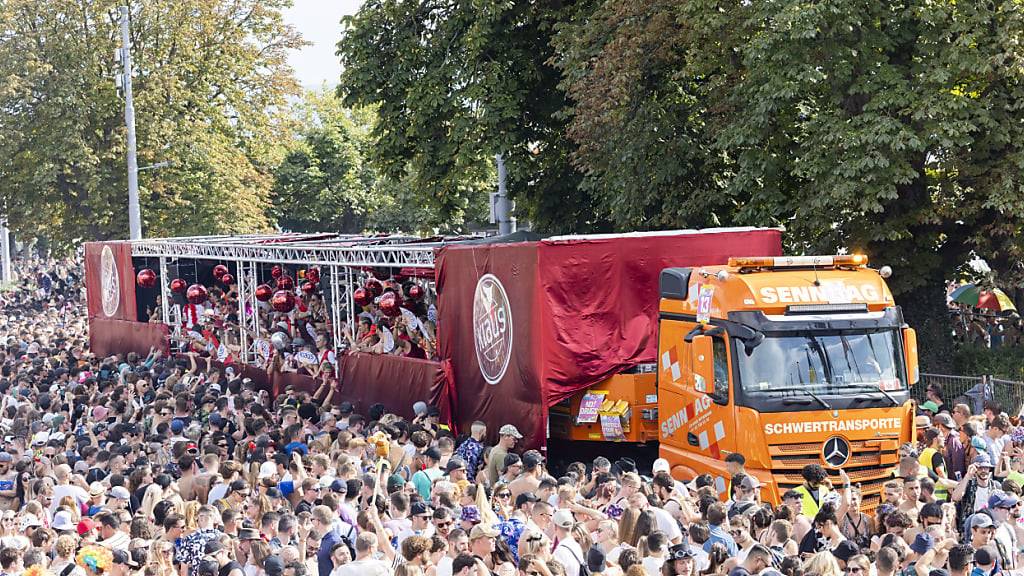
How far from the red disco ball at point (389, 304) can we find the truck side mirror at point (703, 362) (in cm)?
752

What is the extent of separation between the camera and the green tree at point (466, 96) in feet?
90.1

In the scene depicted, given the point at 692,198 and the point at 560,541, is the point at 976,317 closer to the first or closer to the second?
the point at 692,198

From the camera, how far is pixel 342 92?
29.6m

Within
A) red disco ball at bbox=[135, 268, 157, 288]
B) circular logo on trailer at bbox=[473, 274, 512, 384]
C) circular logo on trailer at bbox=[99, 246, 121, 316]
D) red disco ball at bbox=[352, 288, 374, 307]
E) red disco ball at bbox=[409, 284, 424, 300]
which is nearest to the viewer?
circular logo on trailer at bbox=[473, 274, 512, 384]

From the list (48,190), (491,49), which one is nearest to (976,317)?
(491,49)

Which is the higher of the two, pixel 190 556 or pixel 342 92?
pixel 342 92

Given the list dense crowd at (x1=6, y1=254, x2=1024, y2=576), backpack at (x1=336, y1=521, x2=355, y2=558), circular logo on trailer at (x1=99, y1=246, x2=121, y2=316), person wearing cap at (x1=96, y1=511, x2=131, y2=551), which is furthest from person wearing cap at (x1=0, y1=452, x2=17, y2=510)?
circular logo on trailer at (x1=99, y1=246, x2=121, y2=316)

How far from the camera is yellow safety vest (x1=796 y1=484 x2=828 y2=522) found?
1169 centimetres

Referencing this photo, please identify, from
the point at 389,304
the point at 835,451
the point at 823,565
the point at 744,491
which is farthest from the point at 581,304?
the point at 823,565

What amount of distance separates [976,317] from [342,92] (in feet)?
47.9

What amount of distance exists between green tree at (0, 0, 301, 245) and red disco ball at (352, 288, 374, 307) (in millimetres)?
24031

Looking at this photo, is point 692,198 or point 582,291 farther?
point 692,198

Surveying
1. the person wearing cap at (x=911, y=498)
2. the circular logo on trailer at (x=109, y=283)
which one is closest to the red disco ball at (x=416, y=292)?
the person wearing cap at (x=911, y=498)

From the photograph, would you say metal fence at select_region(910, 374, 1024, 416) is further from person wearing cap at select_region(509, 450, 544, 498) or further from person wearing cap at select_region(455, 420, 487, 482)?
person wearing cap at select_region(509, 450, 544, 498)
